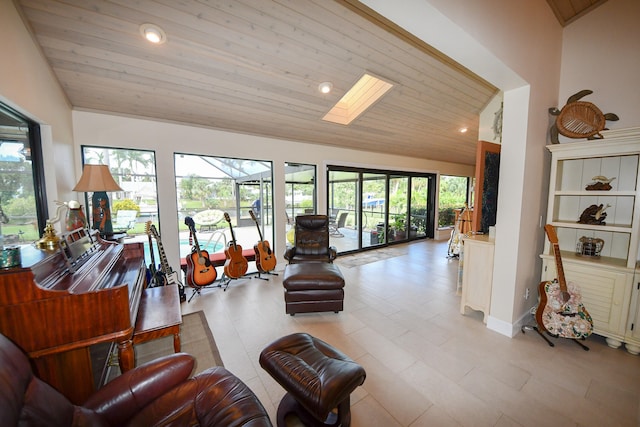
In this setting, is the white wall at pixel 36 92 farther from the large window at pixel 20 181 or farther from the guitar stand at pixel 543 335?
the guitar stand at pixel 543 335

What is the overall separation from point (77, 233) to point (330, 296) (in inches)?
92.3

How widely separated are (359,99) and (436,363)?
3.49 m

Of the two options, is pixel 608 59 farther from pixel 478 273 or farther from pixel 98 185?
pixel 98 185

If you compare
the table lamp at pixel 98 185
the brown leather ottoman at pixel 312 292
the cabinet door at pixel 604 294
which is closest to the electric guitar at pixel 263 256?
the brown leather ottoman at pixel 312 292

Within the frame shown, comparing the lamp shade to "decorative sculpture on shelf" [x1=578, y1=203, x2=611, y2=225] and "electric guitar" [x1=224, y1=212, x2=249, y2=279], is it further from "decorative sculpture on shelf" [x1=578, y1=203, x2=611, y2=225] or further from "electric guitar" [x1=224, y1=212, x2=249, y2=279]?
"decorative sculpture on shelf" [x1=578, y1=203, x2=611, y2=225]

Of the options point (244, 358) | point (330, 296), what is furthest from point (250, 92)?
point (244, 358)

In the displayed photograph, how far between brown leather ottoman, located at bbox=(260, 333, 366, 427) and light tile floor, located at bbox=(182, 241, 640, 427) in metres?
0.28

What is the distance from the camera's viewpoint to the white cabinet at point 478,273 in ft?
8.31

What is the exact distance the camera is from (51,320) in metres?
1.19

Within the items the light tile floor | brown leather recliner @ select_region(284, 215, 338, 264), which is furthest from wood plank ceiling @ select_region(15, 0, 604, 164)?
the light tile floor

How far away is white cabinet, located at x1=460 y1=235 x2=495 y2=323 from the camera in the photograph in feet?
8.31

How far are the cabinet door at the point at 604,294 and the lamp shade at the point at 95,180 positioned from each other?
15.1 ft

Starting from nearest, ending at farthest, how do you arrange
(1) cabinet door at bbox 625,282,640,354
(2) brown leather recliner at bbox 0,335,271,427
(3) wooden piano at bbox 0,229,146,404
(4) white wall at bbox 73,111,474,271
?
(2) brown leather recliner at bbox 0,335,271,427, (3) wooden piano at bbox 0,229,146,404, (1) cabinet door at bbox 625,282,640,354, (4) white wall at bbox 73,111,474,271

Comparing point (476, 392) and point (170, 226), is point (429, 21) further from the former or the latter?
point (170, 226)
